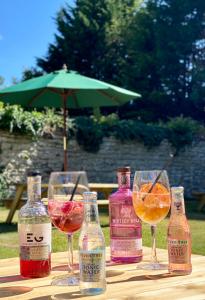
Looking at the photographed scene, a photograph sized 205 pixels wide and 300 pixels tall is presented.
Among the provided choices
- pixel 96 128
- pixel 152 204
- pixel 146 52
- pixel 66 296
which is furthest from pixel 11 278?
pixel 146 52

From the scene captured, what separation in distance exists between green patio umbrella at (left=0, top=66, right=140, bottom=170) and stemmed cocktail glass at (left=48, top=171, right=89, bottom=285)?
16.1ft

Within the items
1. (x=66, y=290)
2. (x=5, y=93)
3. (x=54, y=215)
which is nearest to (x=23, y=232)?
(x=54, y=215)

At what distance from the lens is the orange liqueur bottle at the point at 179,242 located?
3.49 feet

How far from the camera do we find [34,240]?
104 cm

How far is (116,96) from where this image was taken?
7.15 metres

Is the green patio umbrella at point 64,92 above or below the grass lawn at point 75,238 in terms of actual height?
above

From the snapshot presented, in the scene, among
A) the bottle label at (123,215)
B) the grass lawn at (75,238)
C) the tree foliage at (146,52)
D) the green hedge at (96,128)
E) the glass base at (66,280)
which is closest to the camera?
the glass base at (66,280)

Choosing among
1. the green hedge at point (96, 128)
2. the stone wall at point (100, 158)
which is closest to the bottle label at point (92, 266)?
the green hedge at point (96, 128)

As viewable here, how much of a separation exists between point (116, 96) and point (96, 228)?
6.29 meters

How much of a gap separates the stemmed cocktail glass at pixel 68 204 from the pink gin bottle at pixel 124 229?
0.58 feet

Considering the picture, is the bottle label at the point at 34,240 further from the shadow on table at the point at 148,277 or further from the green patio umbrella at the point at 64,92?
the green patio umbrella at the point at 64,92

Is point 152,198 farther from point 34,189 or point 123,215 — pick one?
point 34,189

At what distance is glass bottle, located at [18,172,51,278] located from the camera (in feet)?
3.42

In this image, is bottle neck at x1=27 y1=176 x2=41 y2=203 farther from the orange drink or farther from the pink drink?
the orange drink
